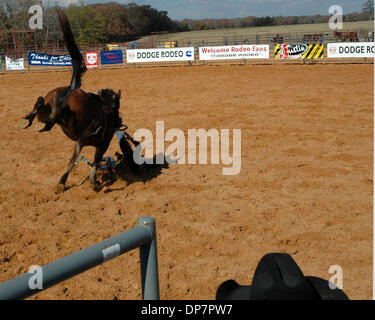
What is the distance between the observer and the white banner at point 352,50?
21.5 meters

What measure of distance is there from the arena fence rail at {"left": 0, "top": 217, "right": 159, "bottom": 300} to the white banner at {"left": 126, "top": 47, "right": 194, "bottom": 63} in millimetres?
24180

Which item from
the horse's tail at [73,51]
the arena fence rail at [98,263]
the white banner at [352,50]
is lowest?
the arena fence rail at [98,263]

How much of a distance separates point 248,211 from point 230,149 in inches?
113

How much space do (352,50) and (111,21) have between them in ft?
215

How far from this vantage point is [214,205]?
573 cm

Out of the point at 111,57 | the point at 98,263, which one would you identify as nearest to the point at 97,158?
the point at 98,263

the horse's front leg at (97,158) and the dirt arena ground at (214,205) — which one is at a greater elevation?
the horse's front leg at (97,158)

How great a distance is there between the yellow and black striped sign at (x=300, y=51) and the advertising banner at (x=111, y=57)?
1115cm

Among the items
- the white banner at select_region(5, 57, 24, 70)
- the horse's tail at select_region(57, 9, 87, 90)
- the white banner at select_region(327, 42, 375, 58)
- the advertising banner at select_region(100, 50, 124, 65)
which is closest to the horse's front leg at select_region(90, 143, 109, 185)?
A: the horse's tail at select_region(57, 9, 87, 90)

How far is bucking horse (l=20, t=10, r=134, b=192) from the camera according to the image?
17.1 feet

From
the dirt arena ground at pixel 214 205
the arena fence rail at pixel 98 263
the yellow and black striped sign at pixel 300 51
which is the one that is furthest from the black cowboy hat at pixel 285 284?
the yellow and black striped sign at pixel 300 51

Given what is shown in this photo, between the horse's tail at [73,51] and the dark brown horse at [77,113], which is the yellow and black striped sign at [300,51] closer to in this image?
the dark brown horse at [77,113]

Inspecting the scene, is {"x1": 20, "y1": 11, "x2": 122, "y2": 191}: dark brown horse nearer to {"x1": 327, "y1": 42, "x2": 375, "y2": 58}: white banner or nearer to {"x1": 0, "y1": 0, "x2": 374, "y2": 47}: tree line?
{"x1": 327, "y1": 42, "x2": 375, "y2": 58}: white banner

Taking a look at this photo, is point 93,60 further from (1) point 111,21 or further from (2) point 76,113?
(1) point 111,21
